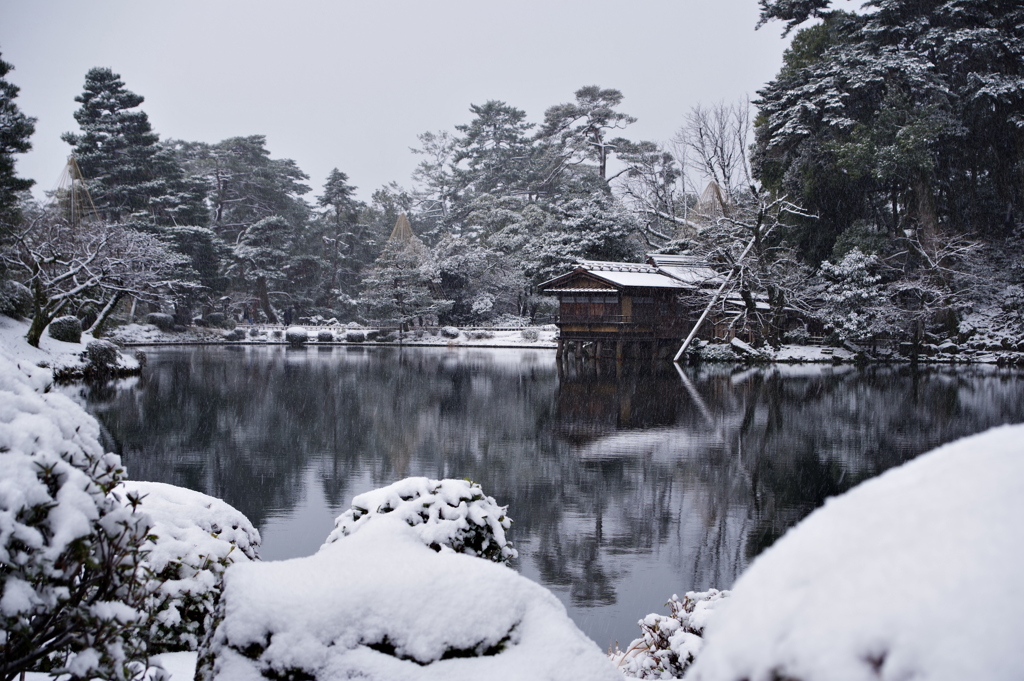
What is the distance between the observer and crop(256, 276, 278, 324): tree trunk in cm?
4541

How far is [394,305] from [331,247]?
11757mm

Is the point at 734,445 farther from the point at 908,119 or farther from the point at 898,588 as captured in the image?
the point at 908,119

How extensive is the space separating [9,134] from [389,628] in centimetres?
2226

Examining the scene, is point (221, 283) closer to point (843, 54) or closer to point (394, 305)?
point (394, 305)

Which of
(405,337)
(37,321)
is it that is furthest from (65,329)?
(405,337)

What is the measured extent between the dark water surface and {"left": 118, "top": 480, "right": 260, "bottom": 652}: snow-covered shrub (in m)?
2.46

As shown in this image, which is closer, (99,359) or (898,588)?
(898,588)

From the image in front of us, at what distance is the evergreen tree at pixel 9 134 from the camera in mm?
19000

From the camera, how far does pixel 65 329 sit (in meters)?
20.4

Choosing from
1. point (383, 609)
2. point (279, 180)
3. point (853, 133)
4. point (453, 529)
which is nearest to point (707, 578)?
point (453, 529)

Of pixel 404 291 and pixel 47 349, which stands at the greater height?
pixel 404 291

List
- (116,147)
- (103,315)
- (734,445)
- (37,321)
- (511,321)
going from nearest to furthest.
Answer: (734,445)
(37,321)
(103,315)
(116,147)
(511,321)

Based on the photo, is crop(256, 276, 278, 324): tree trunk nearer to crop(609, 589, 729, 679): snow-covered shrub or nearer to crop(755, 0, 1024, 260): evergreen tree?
crop(755, 0, 1024, 260): evergreen tree

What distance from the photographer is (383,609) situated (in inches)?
82.3
